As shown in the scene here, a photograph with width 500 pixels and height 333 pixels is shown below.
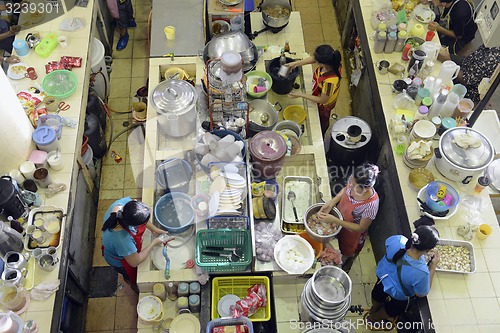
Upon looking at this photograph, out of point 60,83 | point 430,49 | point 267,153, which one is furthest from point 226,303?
point 430,49

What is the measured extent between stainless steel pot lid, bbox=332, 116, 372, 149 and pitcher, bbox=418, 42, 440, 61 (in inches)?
40.7

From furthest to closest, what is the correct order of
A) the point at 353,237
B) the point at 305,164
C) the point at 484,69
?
the point at 484,69 → the point at 305,164 → the point at 353,237

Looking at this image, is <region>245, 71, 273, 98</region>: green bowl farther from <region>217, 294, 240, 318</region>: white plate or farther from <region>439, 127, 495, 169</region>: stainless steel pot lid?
<region>217, 294, 240, 318</region>: white plate

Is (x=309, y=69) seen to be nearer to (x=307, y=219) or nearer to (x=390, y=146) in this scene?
(x=390, y=146)

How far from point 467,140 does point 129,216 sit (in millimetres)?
3205

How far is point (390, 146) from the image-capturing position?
17.2 feet

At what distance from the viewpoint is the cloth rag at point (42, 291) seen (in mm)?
4172

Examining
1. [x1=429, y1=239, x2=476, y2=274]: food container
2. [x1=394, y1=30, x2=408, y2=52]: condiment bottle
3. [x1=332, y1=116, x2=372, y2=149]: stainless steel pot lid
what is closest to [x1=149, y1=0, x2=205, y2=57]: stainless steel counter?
[x1=332, y1=116, x2=372, y2=149]: stainless steel pot lid

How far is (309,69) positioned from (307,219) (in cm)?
200

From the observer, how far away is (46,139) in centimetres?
483

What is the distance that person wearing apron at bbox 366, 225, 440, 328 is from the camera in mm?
3958

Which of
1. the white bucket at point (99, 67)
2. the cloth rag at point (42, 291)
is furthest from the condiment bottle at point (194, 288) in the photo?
the white bucket at point (99, 67)

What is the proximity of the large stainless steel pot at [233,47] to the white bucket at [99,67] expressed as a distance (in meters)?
1.52

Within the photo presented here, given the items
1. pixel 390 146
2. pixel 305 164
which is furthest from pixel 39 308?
pixel 390 146
